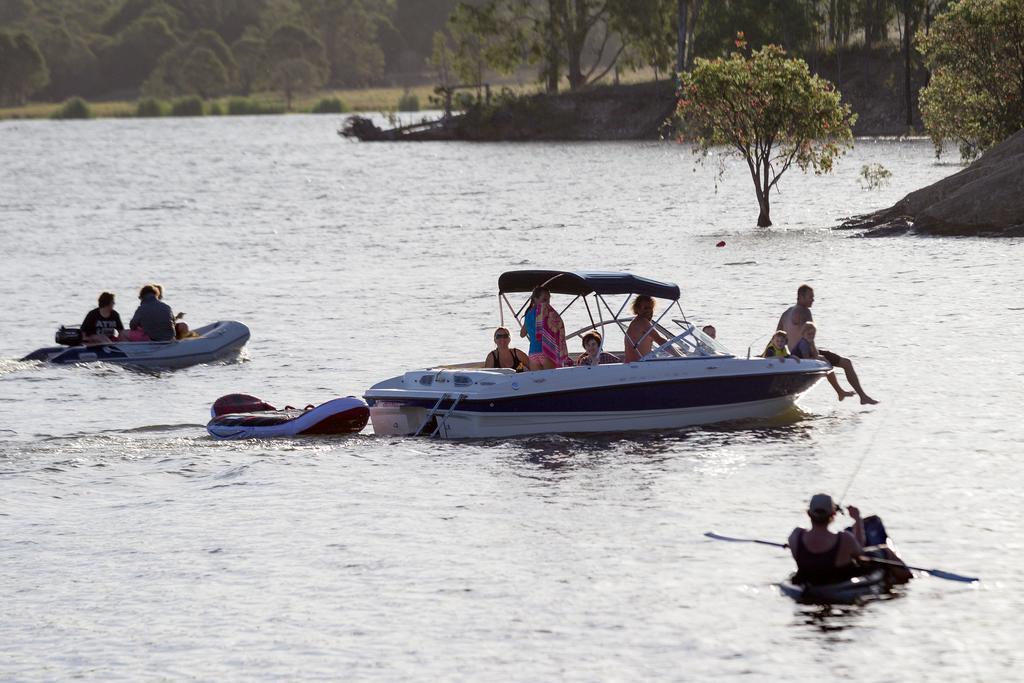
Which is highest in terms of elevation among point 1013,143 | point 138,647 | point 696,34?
point 696,34

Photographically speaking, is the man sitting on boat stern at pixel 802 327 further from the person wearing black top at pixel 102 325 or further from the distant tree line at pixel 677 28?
the distant tree line at pixel 677 28

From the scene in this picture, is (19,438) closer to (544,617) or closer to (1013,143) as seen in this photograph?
(544,617)

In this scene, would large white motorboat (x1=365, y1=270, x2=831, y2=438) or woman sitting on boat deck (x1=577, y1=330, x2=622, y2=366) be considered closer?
large white motorboat (x1=365, y1=270, x2=831, y2=438)

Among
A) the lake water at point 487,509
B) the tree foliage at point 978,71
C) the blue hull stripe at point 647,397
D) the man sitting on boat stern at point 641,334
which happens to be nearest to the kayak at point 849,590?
the lake water at point 487,509

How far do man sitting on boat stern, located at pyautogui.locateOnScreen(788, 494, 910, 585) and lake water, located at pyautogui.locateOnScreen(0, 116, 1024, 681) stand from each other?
0.40m

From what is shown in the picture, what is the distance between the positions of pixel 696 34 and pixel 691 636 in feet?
353

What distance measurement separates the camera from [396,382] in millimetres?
21938

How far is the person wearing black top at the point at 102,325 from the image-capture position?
29375mm

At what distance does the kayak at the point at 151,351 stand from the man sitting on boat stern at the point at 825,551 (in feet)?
58.0

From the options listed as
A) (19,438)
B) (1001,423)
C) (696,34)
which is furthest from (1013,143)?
(696,34)

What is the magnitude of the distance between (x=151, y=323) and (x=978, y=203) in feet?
89.5

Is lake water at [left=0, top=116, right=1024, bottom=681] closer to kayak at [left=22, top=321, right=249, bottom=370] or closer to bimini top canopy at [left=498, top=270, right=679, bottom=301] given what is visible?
kayak at [left=22, top=321, right=249, bottom=370]

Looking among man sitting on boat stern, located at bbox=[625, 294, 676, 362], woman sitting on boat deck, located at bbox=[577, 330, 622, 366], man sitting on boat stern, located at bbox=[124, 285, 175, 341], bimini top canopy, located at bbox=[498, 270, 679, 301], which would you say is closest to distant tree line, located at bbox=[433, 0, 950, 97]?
man sitting on boat stern, located at bbox=[124, 285, 175, 341]

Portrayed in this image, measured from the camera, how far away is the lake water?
44.1 feet
